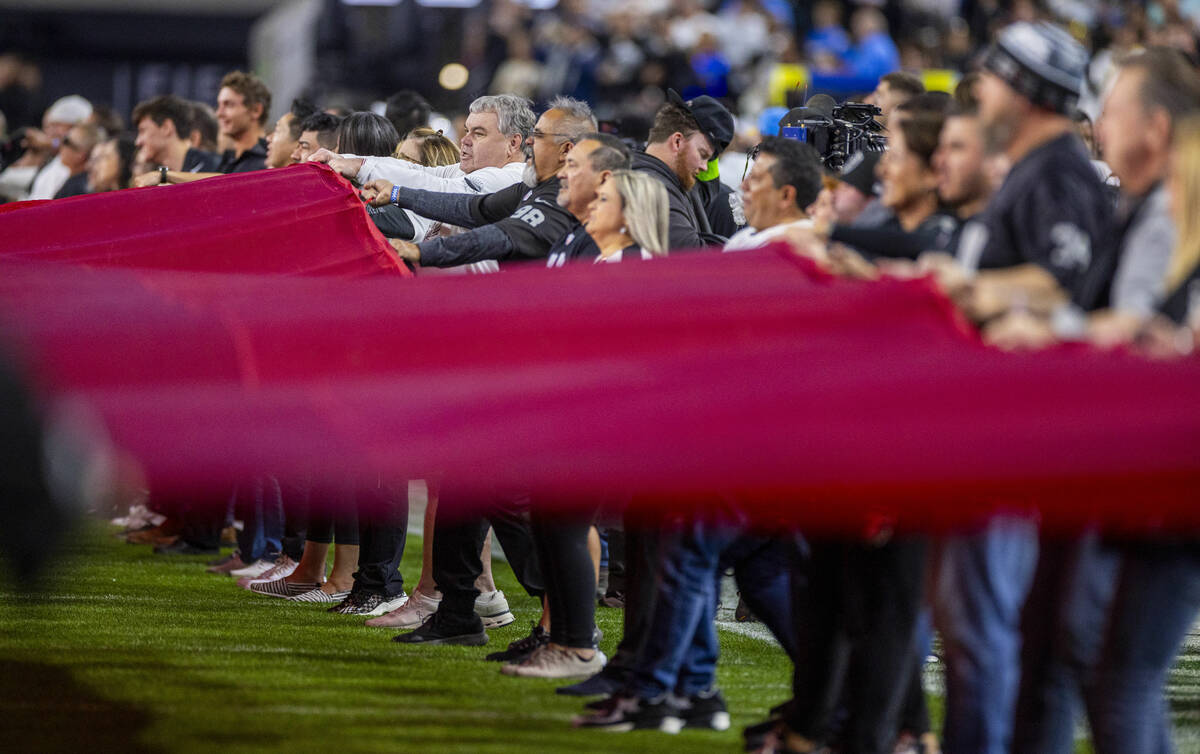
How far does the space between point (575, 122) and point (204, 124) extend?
4129mm

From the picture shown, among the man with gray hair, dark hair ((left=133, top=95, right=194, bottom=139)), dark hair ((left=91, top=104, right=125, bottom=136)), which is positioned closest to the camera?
the man with gray hair

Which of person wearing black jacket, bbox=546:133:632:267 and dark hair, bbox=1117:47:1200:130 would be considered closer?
dark hair, bbox=1117:47:1200:130

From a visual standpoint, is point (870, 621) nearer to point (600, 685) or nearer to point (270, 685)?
point (600, 685)

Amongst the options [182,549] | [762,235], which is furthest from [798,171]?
[182,549]

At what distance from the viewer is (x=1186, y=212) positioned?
3.42m

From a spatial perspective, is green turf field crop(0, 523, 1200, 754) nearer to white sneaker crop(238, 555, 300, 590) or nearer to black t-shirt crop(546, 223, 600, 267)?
white sneaker crop(238, 555, 300, 590)

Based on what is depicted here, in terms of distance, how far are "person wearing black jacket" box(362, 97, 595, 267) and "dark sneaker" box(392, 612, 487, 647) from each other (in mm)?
1318

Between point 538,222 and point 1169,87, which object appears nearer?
point 1169,87

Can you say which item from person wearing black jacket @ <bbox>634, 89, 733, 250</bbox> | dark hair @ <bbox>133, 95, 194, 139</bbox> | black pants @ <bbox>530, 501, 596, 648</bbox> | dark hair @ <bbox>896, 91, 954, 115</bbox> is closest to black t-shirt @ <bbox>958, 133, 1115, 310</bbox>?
dark hair @ <bbox>896, 91, 954, 115</bbox>

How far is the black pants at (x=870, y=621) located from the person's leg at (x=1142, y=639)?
591 millimetres

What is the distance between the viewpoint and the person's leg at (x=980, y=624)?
372 centimetres

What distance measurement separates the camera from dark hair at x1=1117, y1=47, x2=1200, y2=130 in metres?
3.56

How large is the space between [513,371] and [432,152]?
14.1 ft

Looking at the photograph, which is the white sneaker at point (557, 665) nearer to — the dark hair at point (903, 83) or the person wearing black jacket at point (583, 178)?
the person wearing black jacket at point (583, 178)
